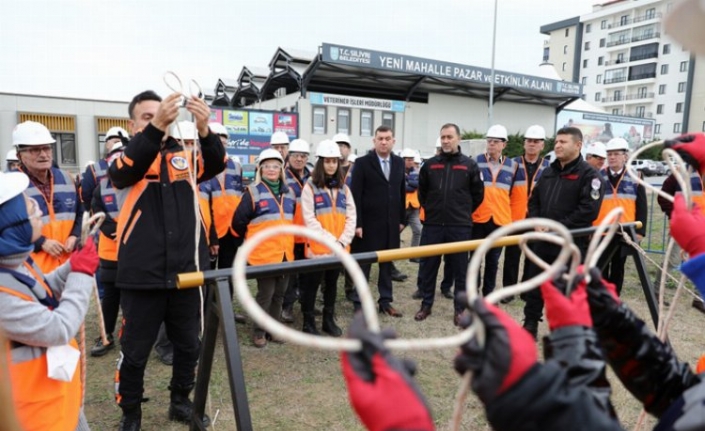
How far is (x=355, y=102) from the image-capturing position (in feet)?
102

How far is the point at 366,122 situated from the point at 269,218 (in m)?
28.4

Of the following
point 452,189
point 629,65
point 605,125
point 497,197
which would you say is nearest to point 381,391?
Result: point 452,189

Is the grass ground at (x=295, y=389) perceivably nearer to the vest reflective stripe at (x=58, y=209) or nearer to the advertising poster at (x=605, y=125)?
the vest reflective stripe at (x=58, y=209)

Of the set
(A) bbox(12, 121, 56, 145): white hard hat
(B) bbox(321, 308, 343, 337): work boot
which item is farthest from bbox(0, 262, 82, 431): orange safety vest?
(B) bbox(321, 308, 343, 337): work boot

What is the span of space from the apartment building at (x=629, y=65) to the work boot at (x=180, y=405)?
2372 inches

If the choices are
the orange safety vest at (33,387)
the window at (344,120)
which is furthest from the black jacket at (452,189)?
the window at (344,120)

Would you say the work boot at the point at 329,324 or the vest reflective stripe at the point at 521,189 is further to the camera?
the vest reflective stripe at the point at 521,189

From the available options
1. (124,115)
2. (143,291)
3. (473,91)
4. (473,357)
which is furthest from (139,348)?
(473,91)

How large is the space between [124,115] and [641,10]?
2481 inches

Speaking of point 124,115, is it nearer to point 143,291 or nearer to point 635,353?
point 143,291

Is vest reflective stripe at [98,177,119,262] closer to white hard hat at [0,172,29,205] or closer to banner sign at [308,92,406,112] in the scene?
white hard hat at [0,172,29,205]

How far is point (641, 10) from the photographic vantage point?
191 ft

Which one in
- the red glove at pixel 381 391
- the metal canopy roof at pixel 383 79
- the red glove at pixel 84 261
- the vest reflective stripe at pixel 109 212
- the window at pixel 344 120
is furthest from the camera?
the window at pixel 344 120

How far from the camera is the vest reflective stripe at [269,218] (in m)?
4.27
